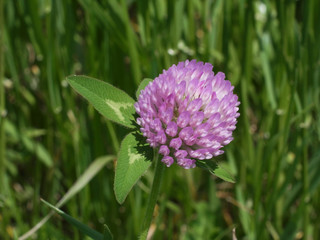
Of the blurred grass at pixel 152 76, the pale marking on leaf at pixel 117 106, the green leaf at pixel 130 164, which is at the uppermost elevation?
the pale marking on leaf at pixel 117 106

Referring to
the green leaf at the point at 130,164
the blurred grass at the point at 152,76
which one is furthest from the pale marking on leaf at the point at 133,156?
the blurred grass at the point at 152,76

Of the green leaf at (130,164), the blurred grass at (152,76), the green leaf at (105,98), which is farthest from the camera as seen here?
the blurred grass at (152,76)

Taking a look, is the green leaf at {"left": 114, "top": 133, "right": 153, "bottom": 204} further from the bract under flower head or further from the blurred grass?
the blurred grass

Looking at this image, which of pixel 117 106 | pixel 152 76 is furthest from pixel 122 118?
pixel 152 76

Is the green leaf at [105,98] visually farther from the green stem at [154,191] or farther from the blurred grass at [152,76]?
the blurred grass at [152,76]

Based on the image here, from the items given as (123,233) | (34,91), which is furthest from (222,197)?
(34,91)

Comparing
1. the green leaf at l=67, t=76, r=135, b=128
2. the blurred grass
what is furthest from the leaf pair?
the blurred grass

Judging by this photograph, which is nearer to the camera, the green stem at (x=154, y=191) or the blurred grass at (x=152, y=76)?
the green stem at (x=154, y=191)
